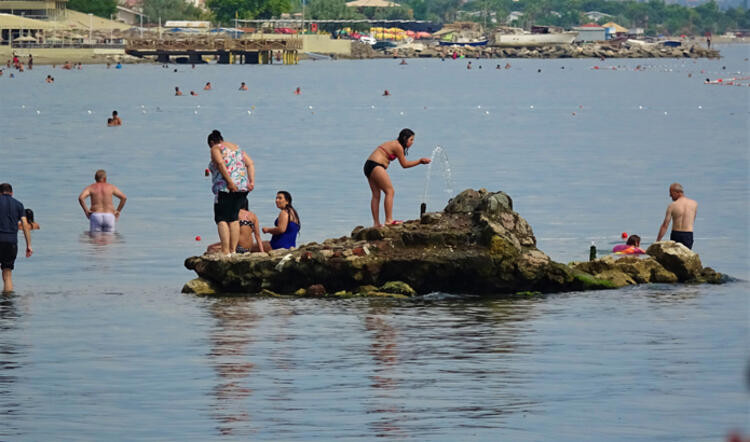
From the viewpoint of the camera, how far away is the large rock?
2189 cm

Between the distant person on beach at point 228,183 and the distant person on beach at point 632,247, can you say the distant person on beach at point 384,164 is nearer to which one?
the distant person on beach at point 228,183

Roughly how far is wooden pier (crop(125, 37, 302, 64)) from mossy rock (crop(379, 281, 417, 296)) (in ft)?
515

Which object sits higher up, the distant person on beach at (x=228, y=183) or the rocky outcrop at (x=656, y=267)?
the distant person on beach at (x=228, y=183)

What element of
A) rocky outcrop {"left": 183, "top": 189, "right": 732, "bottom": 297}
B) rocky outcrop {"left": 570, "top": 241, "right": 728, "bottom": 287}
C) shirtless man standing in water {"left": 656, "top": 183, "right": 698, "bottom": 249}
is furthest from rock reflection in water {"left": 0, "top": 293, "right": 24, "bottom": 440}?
shirtless man standing in water {"left": 656, "top": 183, "right": 698, "bottom": 249}

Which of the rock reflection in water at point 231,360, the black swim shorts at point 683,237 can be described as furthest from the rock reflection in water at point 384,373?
the black swim shorts at point 683,237

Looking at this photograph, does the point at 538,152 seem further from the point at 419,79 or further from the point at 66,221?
the point at 419,79

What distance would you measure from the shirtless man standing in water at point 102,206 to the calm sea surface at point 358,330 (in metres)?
0.41

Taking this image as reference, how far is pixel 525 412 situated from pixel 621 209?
20.4 meters

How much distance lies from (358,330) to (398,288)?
233cm

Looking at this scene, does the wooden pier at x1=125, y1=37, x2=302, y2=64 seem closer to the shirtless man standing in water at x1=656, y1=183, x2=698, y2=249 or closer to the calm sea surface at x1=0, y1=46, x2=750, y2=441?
the calm sea surface at x1=0, y1=46, x2=750, y2=441

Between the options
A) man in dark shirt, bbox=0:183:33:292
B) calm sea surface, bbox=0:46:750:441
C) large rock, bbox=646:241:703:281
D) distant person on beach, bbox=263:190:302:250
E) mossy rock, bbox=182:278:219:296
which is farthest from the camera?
distant person on beach, bbox=263:190:302:250

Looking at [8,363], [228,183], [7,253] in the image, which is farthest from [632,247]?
[8,363]

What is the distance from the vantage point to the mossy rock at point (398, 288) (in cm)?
2084

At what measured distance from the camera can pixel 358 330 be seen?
18.6 m
